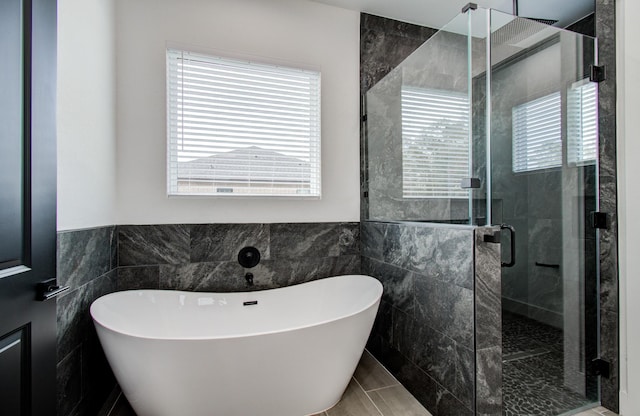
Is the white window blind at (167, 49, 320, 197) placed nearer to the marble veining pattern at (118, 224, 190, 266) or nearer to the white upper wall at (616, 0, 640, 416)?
the marble veining pattern at (118, 224, 190, 266)

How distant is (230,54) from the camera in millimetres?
2215

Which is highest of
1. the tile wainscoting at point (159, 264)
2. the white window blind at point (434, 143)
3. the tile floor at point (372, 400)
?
the white window blind at point (434, 143)

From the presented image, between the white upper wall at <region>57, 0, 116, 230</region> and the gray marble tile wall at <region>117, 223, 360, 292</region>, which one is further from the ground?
the white upper wall at <region>57, 0, 116, 230</region>

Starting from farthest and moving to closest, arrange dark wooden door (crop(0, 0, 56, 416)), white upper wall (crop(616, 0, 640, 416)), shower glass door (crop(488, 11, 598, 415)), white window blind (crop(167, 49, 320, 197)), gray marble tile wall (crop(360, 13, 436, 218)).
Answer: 1. gray marble tile wall (crop(360, 13, 436, 218))
2. white window blind (crop(167, 49, 320, 197))
3. shower glass door (crop(488, 11, 598, 415))
4. white upper wall (crop(616, 0, 640, 416))
5. dark wooden door (crop(0, 0, 56, 416))

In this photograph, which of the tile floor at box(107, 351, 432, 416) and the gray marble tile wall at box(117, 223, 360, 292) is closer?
the tile floor at box(107, 351, 432, 416)

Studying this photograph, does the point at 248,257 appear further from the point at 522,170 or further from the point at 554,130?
the point at 554,130

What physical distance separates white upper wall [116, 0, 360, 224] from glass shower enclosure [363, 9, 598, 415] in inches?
19.0

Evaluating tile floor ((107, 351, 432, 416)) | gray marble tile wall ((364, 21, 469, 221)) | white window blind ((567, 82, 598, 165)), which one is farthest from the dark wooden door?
white window blind ((567, 82, 598, 165))

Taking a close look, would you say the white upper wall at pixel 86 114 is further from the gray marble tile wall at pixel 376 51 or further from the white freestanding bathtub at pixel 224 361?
the gray marble tile wall at pixel 376 51

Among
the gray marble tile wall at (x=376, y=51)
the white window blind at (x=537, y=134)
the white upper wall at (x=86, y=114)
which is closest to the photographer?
the white upper wall at (x=86, y=114)

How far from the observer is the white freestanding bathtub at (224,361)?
128 cm

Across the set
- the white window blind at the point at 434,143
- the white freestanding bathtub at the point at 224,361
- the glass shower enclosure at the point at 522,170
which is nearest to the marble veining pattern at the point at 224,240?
the white freestanding bathtub at the point at 224,361

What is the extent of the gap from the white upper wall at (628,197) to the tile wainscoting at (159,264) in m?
1.64

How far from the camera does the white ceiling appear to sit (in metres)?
2.11
